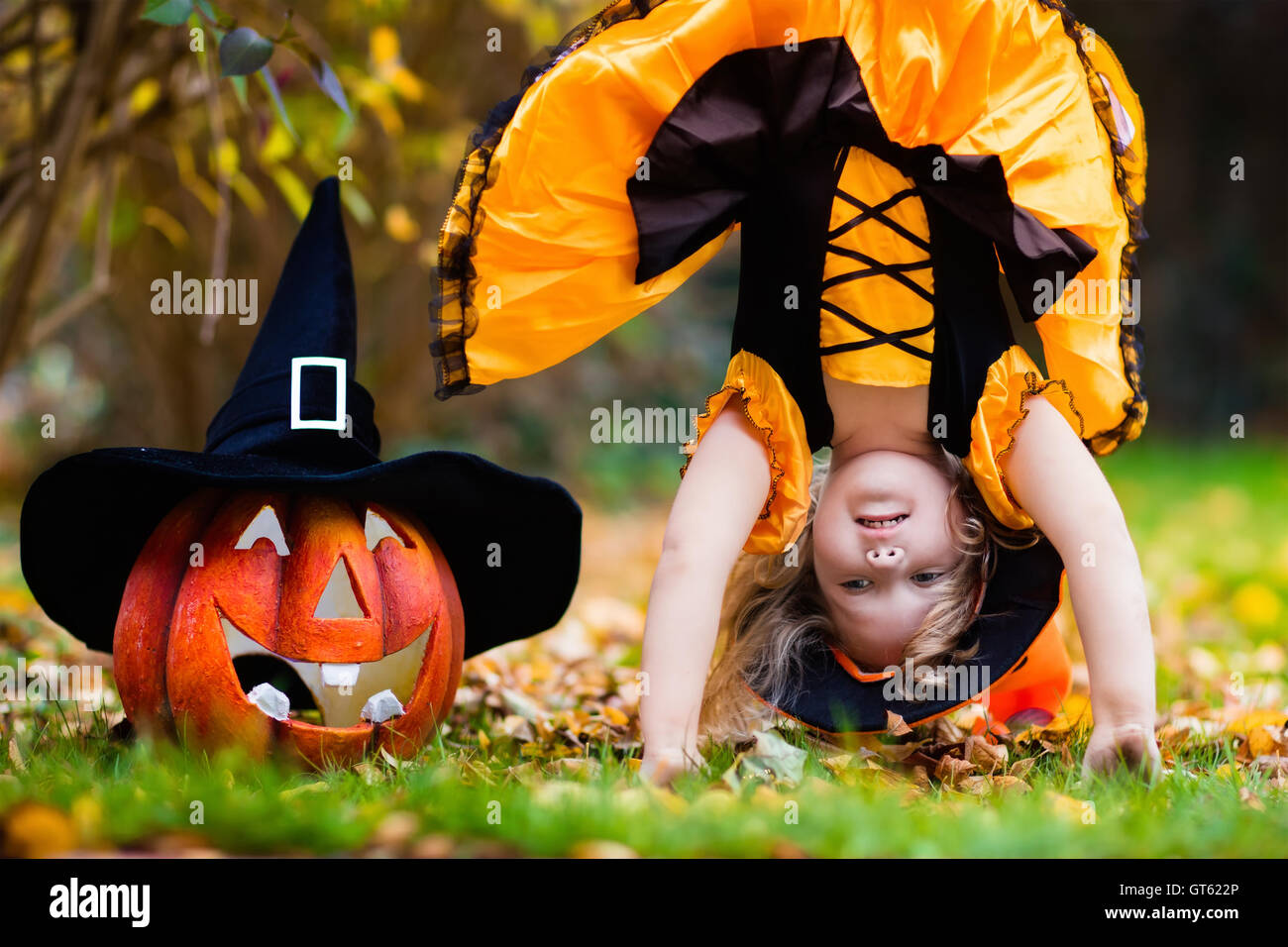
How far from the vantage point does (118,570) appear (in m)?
2.39

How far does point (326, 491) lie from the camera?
216 cm

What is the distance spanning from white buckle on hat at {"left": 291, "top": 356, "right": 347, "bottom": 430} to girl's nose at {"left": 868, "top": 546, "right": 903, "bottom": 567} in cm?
109

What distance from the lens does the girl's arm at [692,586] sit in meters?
1.99

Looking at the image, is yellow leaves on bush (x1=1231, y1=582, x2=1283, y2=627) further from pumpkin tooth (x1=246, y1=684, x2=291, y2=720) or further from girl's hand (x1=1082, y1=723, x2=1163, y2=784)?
pumpkin tooth (x1=246, y1=684, x2=291, y2=720)

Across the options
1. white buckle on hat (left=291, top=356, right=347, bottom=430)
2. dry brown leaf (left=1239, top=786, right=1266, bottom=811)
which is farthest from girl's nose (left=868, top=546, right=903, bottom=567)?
white buckle on hat (left=291, top=356, right=347, bottom=430)

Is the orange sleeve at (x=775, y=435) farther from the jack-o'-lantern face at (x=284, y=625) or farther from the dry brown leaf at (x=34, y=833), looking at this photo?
the dry brown leaf at (x=34, y=833)

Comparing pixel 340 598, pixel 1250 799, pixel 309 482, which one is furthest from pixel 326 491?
pixel 1250 799

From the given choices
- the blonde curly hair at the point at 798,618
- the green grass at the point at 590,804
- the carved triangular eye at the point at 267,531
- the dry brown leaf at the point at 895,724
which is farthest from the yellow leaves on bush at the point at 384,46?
the dry brown leaf at the point at 895,724

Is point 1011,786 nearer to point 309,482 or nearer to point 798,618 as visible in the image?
point 798,618

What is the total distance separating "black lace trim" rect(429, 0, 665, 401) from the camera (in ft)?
6.75

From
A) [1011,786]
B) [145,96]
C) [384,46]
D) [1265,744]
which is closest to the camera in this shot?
[1011,786]

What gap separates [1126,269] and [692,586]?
1.09 metres
